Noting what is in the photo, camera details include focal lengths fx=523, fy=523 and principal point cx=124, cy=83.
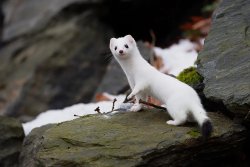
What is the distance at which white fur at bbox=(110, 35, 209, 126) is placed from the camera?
401 cm

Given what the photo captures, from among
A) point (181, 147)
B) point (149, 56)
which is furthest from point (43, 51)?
point (181, 147)

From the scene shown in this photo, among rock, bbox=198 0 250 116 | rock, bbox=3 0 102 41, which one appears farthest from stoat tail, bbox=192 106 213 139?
rock, bbox=3 0 102 41

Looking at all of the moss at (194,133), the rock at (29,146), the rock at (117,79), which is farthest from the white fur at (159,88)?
the rock at (117,79)

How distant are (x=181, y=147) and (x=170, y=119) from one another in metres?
0.49

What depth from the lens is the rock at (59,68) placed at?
915 cm

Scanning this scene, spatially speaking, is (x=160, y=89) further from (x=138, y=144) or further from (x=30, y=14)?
(x=30, y=14)

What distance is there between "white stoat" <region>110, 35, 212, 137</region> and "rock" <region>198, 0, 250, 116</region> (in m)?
0.23

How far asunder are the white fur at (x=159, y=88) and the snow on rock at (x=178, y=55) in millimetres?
2447

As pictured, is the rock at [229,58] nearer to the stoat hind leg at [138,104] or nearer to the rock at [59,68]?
the stoat hind leg at [138,104]

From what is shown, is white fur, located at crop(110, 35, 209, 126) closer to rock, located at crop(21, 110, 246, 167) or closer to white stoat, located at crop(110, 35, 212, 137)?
white stoat, located at crop(110, 35, 212, 137)

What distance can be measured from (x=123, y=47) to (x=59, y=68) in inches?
195

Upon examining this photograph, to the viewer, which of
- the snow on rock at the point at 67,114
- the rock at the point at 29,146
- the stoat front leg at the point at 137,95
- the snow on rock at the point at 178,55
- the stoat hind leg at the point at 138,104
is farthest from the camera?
the snow on rock at the point at 178,55

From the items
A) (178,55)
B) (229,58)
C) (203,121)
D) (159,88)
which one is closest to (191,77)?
(229,58)

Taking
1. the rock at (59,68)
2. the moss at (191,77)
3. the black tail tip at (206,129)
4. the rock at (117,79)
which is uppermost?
the rock at (59,68)
